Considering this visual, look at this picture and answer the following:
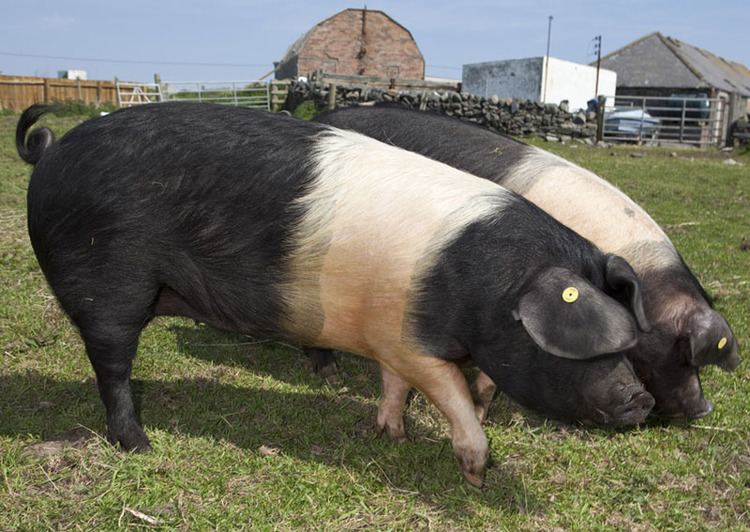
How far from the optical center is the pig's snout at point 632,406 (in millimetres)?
3018

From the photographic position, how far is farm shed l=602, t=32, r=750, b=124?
3859cm

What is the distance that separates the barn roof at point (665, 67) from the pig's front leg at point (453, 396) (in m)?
39.5

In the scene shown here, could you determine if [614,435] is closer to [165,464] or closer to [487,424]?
[487,424]

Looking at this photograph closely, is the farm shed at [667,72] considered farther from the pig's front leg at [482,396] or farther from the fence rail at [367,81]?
the pig's front leg at [482,396]

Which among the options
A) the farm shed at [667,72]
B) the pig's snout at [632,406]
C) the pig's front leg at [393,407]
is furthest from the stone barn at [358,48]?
the pig's snout at [632,406]

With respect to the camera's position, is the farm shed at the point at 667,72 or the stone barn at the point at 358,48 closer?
the farm shed at the point at 667,72

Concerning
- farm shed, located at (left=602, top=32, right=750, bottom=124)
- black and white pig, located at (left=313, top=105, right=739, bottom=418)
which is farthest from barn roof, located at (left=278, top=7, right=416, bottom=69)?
black and white pig, located at (left=313, top=105, right=739, bottom=418)

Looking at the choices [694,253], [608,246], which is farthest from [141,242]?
[694,253]

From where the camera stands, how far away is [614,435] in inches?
157

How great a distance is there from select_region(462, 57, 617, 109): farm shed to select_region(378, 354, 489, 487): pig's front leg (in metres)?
30.0

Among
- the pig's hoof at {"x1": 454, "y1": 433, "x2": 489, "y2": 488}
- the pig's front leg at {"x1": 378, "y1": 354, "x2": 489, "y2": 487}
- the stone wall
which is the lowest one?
the pig's hoof at {"x1": 454, "y1": 433, "x2": 489, "y2": 488}

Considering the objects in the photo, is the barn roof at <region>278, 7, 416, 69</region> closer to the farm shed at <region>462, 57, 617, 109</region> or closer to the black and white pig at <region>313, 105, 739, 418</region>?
the farm shed at <region>462, 57, 617, 109</region>

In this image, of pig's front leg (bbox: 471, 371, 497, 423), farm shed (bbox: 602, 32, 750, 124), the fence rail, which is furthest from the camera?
farm shed (bbox: 602, 32, 750, 124)

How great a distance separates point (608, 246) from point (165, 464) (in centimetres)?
248
